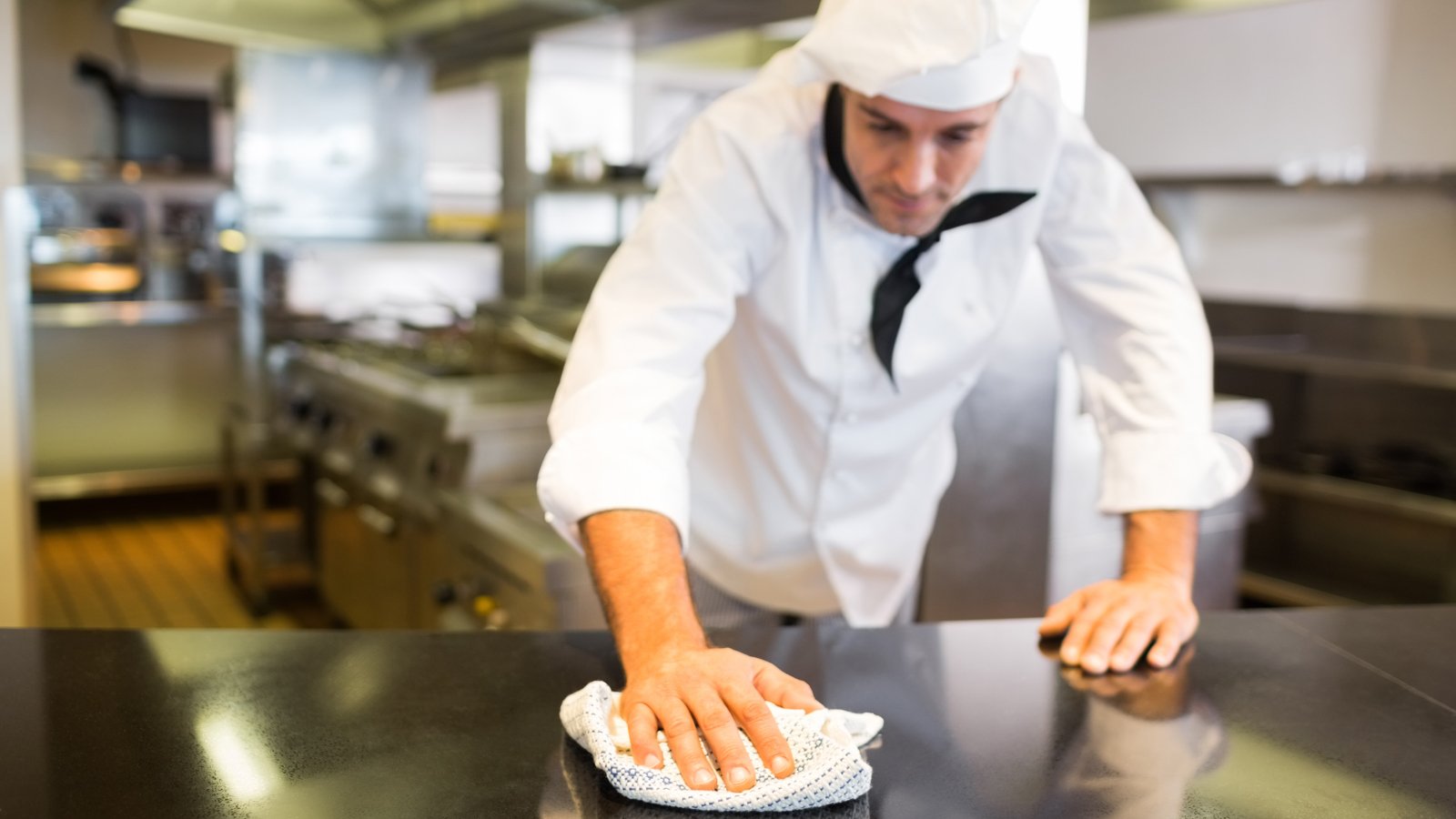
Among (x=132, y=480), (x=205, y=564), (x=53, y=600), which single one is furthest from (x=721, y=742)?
(x=132, y=480)

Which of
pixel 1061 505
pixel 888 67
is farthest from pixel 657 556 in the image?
pixel 1061 505

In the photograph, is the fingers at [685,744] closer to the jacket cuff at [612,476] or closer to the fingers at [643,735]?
the fingers at [643,735]

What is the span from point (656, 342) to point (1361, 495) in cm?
344

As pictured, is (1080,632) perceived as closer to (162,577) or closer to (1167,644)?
(1167,644)

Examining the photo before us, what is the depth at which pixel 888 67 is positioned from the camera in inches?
49.6

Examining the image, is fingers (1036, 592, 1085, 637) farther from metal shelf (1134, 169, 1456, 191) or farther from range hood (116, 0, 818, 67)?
metal shelf (1134, 169, 1456, 191)

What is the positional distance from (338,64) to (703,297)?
3.63 m

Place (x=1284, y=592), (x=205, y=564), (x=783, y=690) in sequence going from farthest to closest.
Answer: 1. (x=205, y=564)
2. (x=1284, y=592)
3. (x=783, y=690)

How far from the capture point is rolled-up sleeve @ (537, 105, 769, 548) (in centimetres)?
123

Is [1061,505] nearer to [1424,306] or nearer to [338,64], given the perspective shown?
[1424,306]

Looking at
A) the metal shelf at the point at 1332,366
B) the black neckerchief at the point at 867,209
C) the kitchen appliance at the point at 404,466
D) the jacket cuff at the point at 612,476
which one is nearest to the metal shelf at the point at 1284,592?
the metal shelf at the point at 1332,366

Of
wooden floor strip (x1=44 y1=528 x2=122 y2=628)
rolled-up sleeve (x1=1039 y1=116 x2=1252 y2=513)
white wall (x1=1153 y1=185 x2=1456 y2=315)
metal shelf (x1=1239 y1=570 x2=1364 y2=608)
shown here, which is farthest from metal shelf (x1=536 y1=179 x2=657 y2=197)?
white wall (x1=1153 y1=185 x2=1456 y2=315)

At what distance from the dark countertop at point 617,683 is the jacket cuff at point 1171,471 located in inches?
7.8

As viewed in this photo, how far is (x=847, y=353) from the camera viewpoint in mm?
1615
